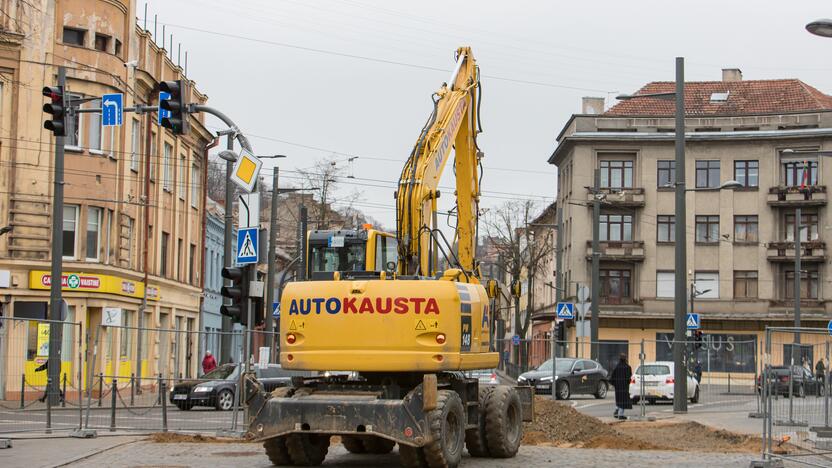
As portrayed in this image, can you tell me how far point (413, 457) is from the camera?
15211 mm

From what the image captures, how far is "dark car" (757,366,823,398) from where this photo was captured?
56.4 feet

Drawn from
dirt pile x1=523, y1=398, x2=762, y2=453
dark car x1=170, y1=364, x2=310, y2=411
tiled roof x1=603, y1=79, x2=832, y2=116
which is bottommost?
dirt pile x1=523, y1=398, x2=762, y2=453

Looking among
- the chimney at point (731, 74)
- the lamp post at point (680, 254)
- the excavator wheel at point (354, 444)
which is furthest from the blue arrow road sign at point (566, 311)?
the chimney at point (731, 74)

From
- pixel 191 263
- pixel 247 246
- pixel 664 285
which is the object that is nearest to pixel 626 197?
pixel 664 285

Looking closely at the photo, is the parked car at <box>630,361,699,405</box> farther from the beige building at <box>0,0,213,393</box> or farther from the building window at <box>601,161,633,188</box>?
the building window at <box>601,161,633,188</box>

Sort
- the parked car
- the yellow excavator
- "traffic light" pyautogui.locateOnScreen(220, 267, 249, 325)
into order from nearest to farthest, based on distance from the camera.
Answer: the yellow excavator → "traffic light" pyautogui.locateOnScreen(220, 267, 249, 325) → the parked car

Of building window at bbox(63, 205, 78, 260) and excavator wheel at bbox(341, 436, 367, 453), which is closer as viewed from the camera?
excavator wheel at bbox(341, 436, 367, 453)

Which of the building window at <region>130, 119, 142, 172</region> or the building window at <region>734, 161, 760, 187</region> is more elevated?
the building window at <region>734, 161, 760, 187</region>

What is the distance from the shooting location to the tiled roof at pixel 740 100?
230ft

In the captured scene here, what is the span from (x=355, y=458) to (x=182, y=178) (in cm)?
3248

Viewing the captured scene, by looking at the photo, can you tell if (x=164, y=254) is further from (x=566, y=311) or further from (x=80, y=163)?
(x=566, y=311)

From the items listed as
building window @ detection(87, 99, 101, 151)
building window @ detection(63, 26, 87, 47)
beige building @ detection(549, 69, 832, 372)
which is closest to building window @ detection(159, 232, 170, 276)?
building window @ detection(87, 99, 101, 151)

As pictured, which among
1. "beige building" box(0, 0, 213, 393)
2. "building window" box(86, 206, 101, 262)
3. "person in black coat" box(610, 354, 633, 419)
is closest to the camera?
"person in black coat" box(610, 354, 633, 419)

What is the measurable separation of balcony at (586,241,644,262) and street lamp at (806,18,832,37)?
50018mm
